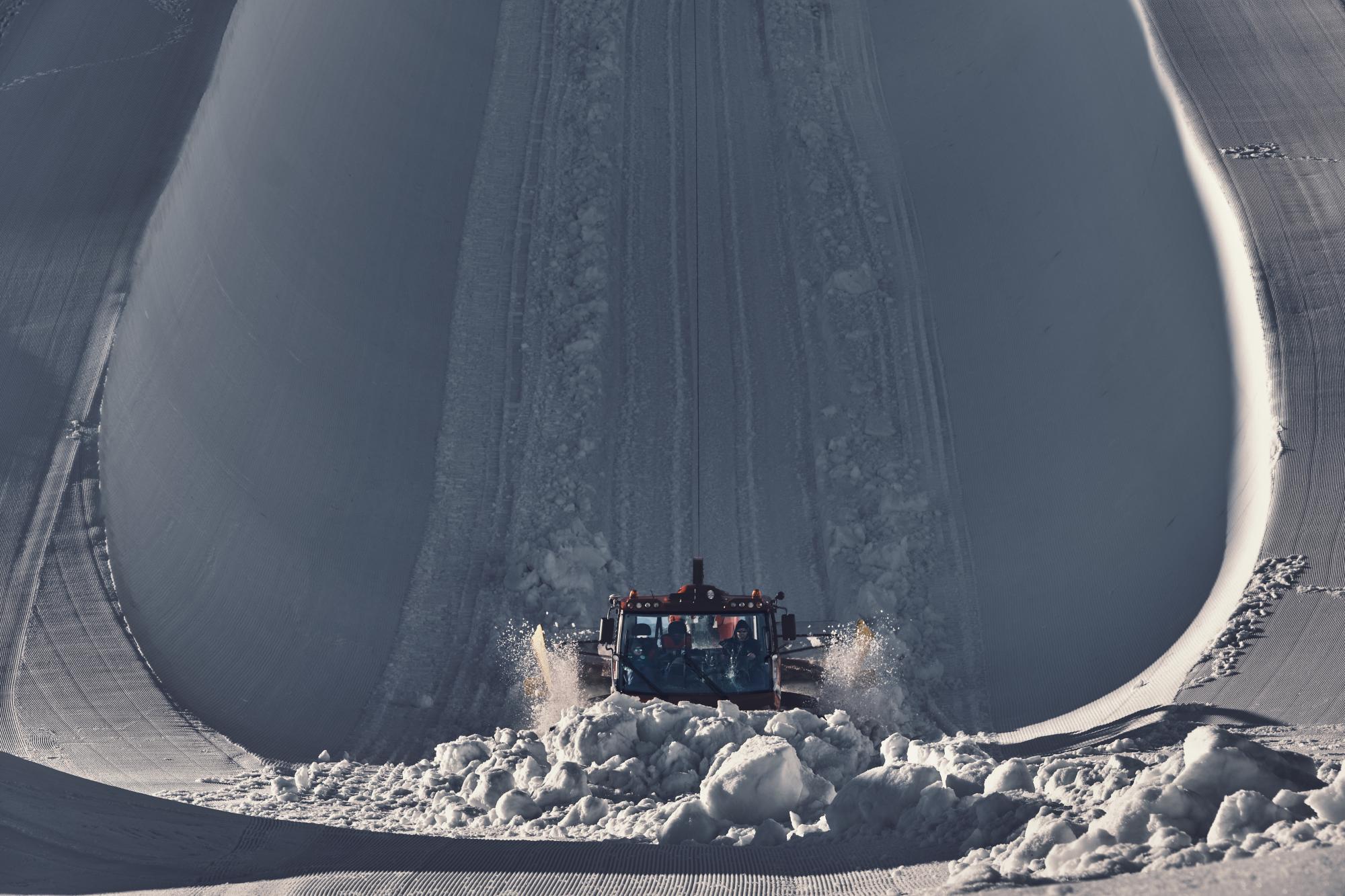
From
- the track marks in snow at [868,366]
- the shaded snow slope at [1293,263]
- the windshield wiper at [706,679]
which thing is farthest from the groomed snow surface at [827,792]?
the track marks in snow at [868,366]

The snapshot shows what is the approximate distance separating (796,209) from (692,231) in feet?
4.45

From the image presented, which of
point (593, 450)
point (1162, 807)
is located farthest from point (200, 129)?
point (1162, 807)

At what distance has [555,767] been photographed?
9398 mm

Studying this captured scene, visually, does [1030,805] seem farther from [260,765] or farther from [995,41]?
[995,41]

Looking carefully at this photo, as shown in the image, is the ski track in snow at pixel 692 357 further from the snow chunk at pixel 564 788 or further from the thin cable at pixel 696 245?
the snow chunk at pixel 564 788

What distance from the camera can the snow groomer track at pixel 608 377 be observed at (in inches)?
476

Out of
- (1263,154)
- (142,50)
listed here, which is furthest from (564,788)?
(142,50)

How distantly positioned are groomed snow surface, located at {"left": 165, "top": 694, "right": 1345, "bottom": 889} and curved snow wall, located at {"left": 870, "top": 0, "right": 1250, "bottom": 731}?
10.5 feet

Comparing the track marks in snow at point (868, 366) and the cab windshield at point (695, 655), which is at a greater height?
the track marks in snow at point (868, 366)

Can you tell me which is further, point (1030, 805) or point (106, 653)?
point (106, 653)

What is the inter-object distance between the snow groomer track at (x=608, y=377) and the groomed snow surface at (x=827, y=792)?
1.52 feet

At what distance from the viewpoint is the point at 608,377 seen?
16656 millimetres

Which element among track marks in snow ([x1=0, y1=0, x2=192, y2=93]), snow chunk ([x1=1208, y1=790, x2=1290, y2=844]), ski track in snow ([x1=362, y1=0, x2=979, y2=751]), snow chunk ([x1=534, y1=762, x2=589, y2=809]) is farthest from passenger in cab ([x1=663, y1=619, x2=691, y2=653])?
track marks in snow ([x1=0, y1=0, x2=192, y2=93])

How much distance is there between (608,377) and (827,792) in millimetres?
8315
